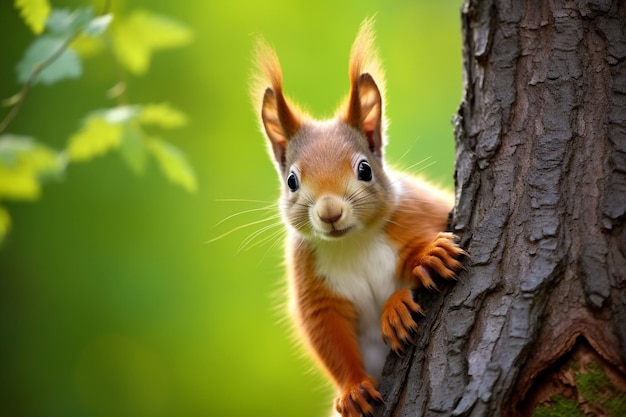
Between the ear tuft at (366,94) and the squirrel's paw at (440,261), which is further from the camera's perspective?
the ear tuft at (366,94)

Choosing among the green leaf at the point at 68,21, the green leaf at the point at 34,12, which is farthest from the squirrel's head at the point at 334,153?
the green leaf at the point at 34,12

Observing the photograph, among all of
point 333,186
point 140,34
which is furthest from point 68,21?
point 333,186

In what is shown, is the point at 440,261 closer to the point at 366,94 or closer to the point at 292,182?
the point at 292,182

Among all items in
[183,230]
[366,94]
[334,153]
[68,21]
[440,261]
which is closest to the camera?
[440,261]

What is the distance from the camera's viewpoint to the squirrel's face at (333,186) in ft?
8.08

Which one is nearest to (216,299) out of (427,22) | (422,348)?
(427,22)

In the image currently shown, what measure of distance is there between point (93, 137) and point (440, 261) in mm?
1224

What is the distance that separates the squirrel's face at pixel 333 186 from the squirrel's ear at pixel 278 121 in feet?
0.26

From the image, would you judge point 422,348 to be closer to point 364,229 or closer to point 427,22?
point 364,229

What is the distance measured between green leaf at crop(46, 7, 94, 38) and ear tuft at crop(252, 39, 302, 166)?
0.60 metres

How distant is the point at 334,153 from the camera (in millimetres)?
2645

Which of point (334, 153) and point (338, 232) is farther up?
point (334, 153)

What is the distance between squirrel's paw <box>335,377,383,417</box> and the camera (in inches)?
88.2

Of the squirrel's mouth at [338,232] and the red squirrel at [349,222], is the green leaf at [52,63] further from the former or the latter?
the squirrel's mouth at [338,232]
